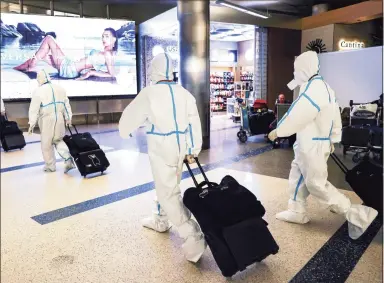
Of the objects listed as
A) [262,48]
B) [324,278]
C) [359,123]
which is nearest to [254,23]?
[262,48]

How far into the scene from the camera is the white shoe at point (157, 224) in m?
2.99

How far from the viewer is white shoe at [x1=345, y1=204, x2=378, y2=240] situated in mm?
2688

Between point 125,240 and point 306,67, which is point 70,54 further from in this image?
point 306,67

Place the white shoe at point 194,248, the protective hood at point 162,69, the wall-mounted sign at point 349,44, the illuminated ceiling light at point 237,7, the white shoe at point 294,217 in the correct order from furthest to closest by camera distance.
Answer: the illuminated ceiling light at point 237,7, the wall-mounted sign at point 349,44, the white shoe at point 294,217, the protective hood at point 162,69, the white shoe at point 194,248

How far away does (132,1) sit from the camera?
434 inches

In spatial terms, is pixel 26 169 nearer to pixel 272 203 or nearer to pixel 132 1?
pixel 272 203

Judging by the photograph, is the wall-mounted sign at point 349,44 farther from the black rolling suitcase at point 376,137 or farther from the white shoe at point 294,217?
the white shoe at point 294,217

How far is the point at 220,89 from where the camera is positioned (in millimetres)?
16719

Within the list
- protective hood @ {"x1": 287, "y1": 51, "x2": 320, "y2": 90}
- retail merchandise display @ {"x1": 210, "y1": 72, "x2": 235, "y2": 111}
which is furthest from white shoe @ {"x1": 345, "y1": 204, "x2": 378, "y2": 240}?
retail merchandise display @ {"x1": 210, "y1": 72, "x2": 235, "y2": 111}

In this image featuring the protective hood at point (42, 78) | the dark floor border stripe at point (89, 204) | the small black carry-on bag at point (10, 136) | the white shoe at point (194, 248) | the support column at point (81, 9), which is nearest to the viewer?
the white shoe at point (194, 248)

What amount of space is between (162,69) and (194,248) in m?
1.30

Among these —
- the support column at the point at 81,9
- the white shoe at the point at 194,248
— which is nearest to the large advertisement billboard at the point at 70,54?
the support column at the point at 81,9

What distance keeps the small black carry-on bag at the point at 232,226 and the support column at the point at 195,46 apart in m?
4.32

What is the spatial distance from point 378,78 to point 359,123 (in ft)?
2.83
